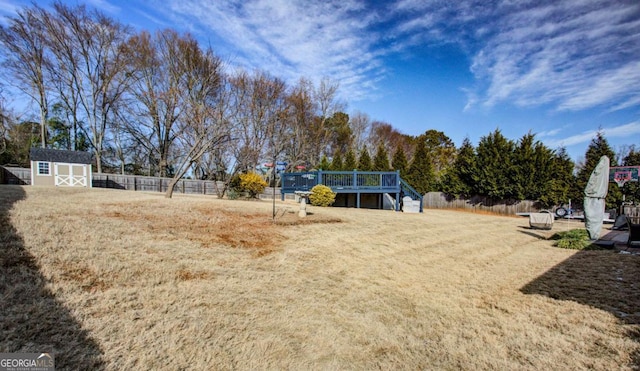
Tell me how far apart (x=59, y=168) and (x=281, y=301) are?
21497mm

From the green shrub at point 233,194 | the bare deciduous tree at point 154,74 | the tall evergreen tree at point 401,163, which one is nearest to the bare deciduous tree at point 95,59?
the bare deciduous tree at point 154,74

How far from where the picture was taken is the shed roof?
696 inches

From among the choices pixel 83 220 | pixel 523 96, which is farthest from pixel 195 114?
pixel 523 96

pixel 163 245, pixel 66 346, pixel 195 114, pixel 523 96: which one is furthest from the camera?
pixel 523 96

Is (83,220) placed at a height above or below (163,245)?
above

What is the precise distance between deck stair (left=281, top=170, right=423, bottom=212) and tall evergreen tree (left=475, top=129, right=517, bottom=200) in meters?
7.45

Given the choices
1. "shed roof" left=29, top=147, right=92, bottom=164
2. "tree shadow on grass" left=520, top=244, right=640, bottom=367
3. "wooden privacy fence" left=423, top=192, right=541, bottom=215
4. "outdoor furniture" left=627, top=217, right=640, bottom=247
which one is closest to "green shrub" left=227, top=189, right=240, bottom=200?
"shed roof" left=29, top=147, right=92, bottom=164

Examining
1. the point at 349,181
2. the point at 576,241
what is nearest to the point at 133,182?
the point at 349,181

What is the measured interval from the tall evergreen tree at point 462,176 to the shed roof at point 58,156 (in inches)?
999

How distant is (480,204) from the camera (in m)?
21.2

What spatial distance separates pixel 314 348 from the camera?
2865mm

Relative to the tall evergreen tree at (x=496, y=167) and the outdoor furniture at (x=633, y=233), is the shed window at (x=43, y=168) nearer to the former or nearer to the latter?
the outdoor furniture at (x=633, y=233)

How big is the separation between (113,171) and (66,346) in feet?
106

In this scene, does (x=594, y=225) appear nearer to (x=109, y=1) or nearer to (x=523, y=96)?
(x=523, y=96)
